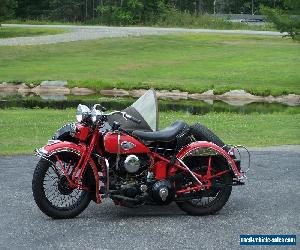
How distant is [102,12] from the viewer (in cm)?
6100

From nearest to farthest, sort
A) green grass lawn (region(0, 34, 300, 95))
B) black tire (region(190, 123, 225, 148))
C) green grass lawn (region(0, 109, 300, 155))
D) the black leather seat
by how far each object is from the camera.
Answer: the black leather seat, black tire (region(190, 123, 225, 148)), green grass lawn (region(0, 109, 300, 155)), green grass lawn (region(0, 34, 300, 95))

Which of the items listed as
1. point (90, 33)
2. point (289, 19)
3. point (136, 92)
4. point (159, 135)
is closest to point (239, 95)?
point (289, 19)

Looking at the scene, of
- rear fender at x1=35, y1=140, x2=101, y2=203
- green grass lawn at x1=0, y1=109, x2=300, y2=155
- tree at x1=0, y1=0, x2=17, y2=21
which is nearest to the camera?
rear fender at x1=35, y1=140, x2=101, y2=203

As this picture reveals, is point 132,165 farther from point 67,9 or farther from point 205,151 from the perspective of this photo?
point 67,9

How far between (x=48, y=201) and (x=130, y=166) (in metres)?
1.03

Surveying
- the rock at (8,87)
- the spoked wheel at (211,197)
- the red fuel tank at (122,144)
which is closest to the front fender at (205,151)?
the spoked wheel at (211,197)

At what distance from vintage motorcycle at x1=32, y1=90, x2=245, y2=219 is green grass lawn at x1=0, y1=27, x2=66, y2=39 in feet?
136

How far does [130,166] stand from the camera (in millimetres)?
8109

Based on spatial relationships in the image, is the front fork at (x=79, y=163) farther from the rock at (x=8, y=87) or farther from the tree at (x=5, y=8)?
the tree at (x=5, y=8)

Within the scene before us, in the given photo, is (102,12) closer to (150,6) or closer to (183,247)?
(150,6)

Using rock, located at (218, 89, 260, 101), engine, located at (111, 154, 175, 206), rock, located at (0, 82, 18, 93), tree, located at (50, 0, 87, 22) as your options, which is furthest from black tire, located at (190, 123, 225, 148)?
tree, located at (50, 0, 87, 22)

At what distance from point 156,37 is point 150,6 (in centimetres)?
1504

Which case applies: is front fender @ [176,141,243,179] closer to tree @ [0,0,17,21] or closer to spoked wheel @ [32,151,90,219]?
spoked wheel @ [32,151,90,219]

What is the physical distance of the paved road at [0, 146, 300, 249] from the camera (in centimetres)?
725
